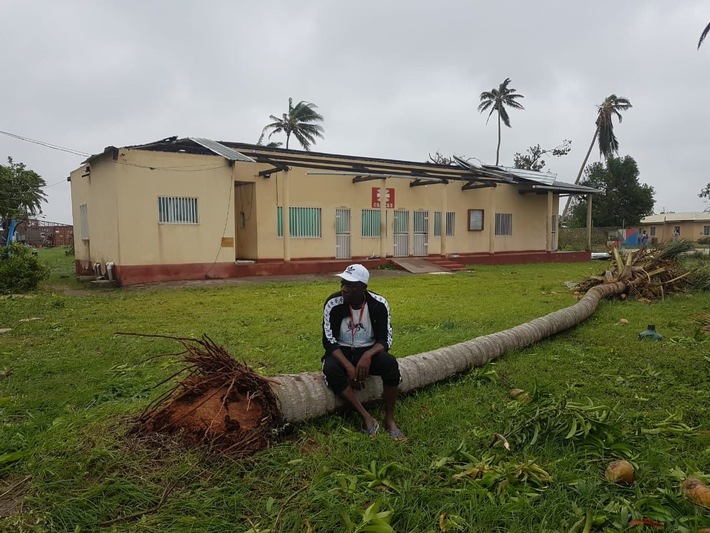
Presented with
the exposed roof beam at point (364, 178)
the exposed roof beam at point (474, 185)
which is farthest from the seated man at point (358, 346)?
the exposed roof beam at point (474, 185)

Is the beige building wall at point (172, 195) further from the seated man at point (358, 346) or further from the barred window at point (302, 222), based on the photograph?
the seated man at point (358, 346)

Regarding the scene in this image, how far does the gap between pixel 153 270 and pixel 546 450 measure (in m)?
13.2

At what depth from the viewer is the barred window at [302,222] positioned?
57.9 ft

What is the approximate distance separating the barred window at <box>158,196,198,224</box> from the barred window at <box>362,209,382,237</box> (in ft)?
22.0

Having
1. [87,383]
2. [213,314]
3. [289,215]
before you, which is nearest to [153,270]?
[289,215]

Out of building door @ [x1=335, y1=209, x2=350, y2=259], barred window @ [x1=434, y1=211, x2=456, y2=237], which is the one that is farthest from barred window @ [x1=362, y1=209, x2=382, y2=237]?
barred window @ [x1=434, y1=211, x2=456, y2=237]

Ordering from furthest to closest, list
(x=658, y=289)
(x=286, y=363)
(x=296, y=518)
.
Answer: (x=658, y=289) → (x=286, y=363) → (x=296, y=518)

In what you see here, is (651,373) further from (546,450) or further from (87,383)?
(87,383)

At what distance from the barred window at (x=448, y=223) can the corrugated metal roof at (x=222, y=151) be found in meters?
9.11

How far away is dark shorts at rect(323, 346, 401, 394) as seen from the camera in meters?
3.83

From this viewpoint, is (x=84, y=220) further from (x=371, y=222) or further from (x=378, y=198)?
(x=378, y=198)

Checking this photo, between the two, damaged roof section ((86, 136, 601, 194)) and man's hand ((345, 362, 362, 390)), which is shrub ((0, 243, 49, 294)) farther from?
man's hand ((345, 362, 362, 390))

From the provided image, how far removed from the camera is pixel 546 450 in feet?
11.0

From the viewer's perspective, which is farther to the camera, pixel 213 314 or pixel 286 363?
pixel 213 314
